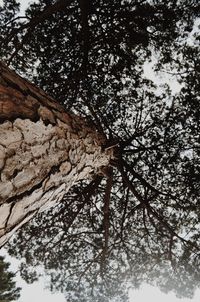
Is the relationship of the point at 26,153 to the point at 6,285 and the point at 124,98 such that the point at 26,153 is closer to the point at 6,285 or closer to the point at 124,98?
the point at 124,98

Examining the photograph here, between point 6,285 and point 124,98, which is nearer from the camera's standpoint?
point 124,98

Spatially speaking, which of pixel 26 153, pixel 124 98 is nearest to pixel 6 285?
pixel 124 98

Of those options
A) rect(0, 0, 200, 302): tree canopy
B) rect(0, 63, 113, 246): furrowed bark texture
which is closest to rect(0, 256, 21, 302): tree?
rect(0, 0, 200, 302): tree canopy

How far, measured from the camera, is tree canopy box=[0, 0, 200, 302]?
5.23 metres

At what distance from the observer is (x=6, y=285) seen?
7.03m

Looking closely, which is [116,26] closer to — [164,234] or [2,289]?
[164,234]

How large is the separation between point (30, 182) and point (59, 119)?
0.77 m

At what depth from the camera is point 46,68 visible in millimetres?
5617

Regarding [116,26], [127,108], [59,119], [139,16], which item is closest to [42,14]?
[116,26]

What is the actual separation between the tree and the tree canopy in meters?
0.96

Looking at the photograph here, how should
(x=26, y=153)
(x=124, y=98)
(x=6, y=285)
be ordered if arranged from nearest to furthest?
(x=26, y=153) < (x=124, y=98) < (x=6, y=285)

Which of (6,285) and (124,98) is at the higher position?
(124,98)

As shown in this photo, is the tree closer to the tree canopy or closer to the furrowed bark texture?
the tree canopy

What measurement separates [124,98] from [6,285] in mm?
4707
